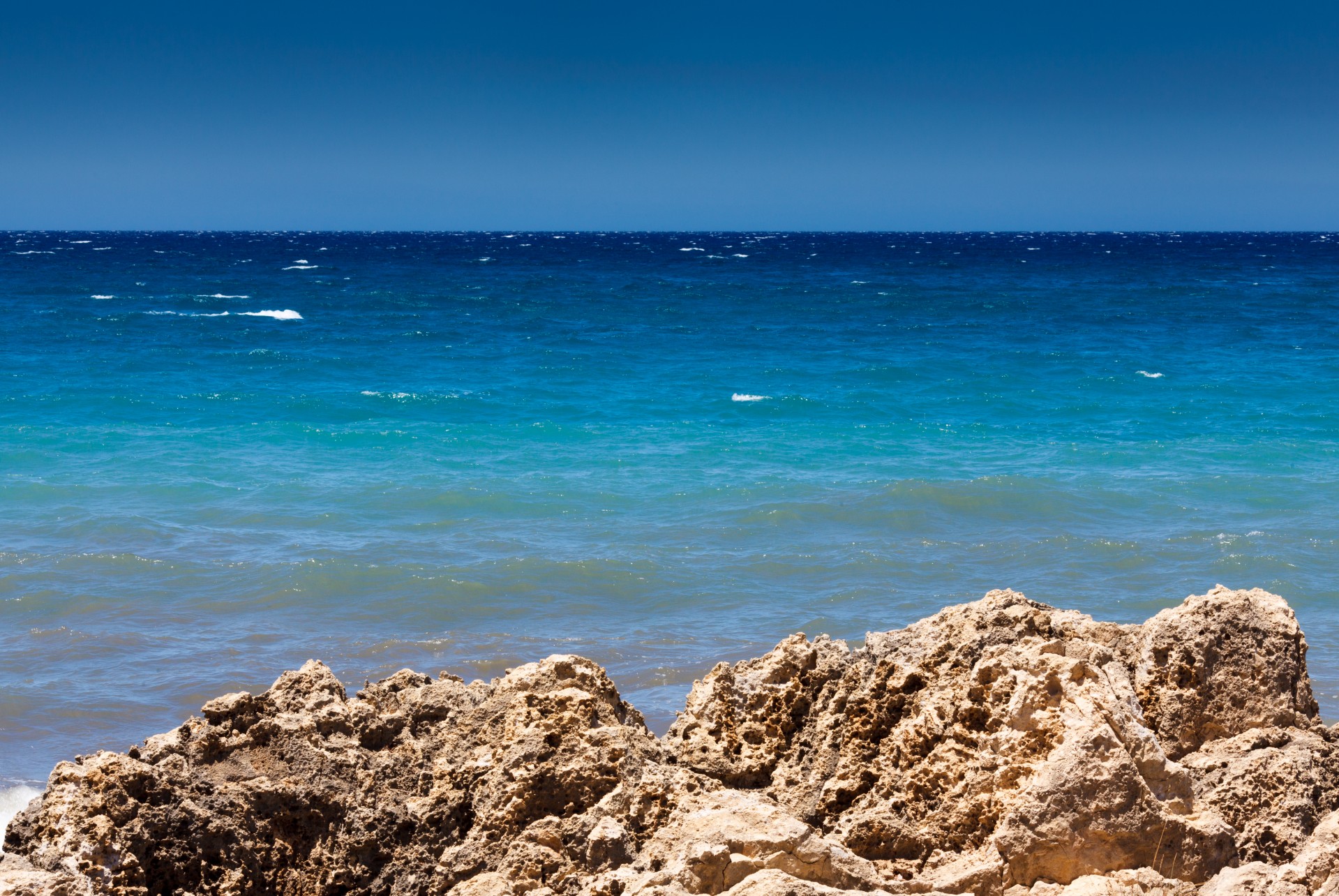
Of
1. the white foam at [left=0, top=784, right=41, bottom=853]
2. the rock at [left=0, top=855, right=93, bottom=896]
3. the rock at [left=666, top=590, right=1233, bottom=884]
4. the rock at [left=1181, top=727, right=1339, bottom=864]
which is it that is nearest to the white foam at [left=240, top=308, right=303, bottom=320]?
the white foam at [left=0, top=784, right=41, bottom=853]

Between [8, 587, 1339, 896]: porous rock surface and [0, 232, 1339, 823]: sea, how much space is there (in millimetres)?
2814

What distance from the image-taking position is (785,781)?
12.8 ft

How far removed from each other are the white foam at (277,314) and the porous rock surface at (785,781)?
29.8 meters

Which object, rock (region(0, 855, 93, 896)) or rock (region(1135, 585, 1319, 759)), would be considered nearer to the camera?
rock (region(0, 855, 93, 896))

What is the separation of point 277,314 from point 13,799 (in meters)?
29.2

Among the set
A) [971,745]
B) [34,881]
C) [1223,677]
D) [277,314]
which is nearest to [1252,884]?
[971,745]

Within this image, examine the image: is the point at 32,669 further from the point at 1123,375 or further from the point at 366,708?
the point at 1123,375

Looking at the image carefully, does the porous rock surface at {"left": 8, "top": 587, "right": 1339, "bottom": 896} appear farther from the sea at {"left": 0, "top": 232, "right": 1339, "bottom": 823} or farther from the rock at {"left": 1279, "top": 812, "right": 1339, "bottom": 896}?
the sea at {"left": 0, "top": 232, "right": 1339, "bottom": 823}

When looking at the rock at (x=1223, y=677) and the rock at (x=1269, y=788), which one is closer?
the rock at (x=1269, y=788)

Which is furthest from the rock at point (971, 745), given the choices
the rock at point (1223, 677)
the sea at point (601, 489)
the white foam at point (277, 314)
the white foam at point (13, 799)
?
the white foam at point (277, 314)

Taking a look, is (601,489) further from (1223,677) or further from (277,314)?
(277,314)

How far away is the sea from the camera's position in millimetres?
8500

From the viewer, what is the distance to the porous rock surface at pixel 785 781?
3.11 meters

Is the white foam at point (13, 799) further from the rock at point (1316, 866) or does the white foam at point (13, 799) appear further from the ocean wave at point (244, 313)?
the ocean wave at point (244, 313)
